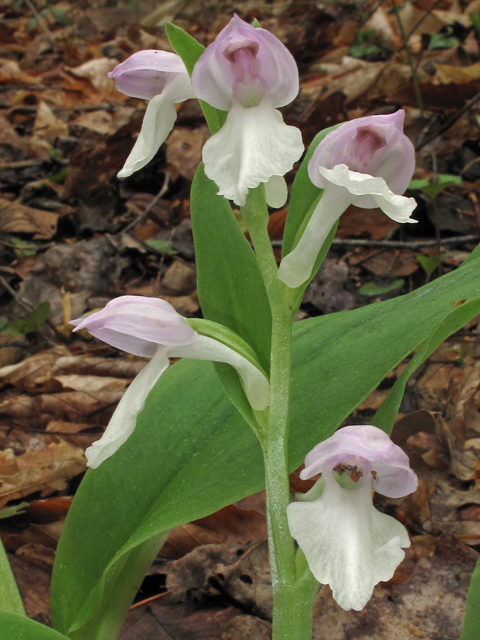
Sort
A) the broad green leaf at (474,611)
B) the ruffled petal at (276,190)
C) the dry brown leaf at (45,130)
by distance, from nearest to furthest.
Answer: the broad green leaf at (474,611)
the ruffled petal at (276,190)
the dry brown leaf at (45,130)

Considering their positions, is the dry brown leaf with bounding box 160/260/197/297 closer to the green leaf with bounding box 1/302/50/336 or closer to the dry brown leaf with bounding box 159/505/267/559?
the green leaf with bounding box 1/302/50/336

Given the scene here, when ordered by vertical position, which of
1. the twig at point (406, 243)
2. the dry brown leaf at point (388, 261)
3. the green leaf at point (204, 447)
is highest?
the green leaf at point (204, 447)

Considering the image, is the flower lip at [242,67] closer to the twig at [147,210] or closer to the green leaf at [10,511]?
the green leaf at [10,511]

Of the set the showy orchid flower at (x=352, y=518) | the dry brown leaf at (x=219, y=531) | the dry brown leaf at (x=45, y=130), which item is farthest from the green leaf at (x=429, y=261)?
the dry brown leaf at (x=45, y=130)

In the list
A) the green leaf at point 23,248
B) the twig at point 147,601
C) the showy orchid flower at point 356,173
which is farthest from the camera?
the green leaf at point 23,248

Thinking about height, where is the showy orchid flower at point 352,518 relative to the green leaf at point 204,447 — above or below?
above

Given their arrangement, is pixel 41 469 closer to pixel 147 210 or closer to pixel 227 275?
pixel 227 275

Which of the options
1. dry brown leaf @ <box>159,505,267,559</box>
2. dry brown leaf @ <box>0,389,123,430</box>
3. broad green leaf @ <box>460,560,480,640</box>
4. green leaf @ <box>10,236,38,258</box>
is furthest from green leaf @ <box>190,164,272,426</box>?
green leaf @ <box>10,236,38,258</box>
